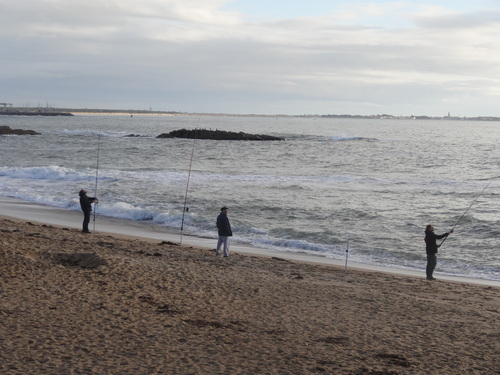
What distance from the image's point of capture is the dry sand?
730 centimetres

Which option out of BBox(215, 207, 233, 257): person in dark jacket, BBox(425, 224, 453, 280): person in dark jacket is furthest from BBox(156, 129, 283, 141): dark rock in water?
BBox(425, 224, 453, 280): person in dark jacket

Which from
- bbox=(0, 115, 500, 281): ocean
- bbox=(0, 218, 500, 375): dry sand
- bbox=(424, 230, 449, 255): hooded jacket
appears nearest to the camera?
bbox=(0, 218, 500, 375): dry sand

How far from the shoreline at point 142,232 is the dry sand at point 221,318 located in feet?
7.14

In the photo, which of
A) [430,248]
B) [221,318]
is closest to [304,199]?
[430,248]

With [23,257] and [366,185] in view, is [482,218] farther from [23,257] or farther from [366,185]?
[23,257]

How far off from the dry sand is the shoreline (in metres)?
2.18

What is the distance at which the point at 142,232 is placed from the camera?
20172 mm

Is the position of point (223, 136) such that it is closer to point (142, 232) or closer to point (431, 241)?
point (142, 232)

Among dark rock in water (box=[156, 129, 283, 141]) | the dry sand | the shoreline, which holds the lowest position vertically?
the shoreline

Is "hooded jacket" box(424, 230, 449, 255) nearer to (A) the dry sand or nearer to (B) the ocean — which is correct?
(A) the dry sand

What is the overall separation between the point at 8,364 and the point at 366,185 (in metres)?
30.8

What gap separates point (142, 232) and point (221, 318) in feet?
37.5

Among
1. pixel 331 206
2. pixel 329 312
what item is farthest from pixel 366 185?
pixel 329 312

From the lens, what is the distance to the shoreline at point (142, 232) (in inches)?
634
